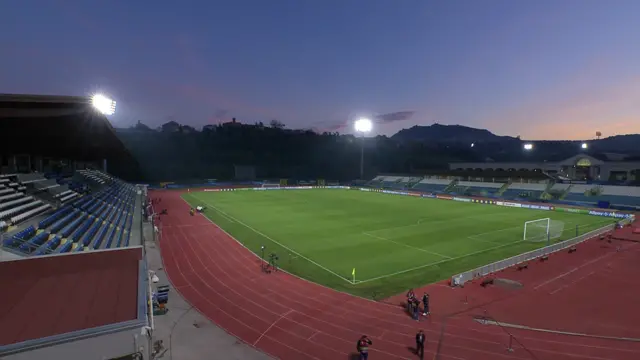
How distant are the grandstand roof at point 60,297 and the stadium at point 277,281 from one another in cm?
5

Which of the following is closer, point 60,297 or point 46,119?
point 60,297

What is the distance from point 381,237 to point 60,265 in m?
23.8

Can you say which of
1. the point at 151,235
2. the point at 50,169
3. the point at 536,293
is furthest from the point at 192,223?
the point at 536,293

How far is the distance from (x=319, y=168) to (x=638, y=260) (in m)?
113

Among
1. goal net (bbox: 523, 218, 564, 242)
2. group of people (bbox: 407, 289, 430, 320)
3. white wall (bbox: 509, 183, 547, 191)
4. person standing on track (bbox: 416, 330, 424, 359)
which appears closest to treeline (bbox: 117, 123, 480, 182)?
white wall (bbox: 509, 183, 547, 191)

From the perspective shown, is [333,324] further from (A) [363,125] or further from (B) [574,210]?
(A) [363,125]

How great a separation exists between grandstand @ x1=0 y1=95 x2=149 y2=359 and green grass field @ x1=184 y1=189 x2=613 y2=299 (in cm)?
1109

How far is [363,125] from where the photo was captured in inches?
3253

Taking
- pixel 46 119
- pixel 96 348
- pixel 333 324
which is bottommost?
pixel 333 324

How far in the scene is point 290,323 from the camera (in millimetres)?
14000

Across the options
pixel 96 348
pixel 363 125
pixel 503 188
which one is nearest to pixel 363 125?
pixel 363 125

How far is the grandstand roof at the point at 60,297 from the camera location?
22.8 ft

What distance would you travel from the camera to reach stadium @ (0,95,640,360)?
8609 mm

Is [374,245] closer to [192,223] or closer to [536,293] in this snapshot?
[536,293]
